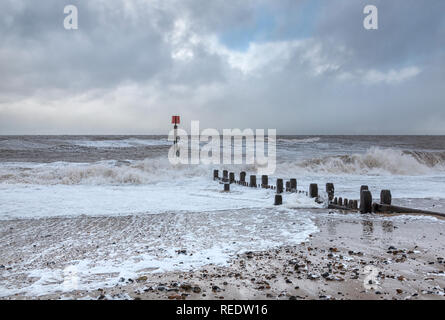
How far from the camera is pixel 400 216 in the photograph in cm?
698

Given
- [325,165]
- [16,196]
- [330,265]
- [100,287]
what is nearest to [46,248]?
[100,287]

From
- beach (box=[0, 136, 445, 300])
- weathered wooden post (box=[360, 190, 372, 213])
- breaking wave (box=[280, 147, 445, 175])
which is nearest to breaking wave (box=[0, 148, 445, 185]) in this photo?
breaking wave (box=[280, 147, 445, 175])

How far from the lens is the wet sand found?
10.7 ft

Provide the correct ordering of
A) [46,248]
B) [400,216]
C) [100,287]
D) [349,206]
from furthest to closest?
1. [349,206]
2. [400,216]
3. [46,248]
4. [100,287]

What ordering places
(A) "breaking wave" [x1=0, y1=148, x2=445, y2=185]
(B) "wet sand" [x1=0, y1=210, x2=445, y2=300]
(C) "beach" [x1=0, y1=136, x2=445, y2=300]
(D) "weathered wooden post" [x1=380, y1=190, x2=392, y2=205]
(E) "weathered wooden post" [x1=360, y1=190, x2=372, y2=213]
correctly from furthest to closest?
(A) "breaking wave" [x1=0, y1=148, x2=445, y2=185] < (D) "weathered wooden post" [x1=380, y1=190, x2=392, y2=205] < (E) "weathered wooden post" [x1=360, y1=190, x2=372, y2=213] < (C) "beach" [x1=0, y1=136, x2=445, y2=300] < (B) "wet sand" [x1=0, y1=210, x2=445, y2=300]

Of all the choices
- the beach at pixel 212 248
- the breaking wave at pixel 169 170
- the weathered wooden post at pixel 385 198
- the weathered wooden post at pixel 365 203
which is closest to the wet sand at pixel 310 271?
the beach at pixel 212 248

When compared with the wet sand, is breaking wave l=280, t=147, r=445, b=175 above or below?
above

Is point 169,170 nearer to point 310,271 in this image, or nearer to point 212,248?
point 212,248

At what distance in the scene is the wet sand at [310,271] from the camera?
326 cm
